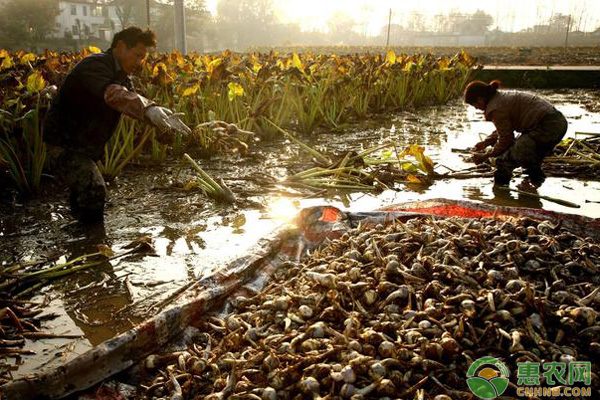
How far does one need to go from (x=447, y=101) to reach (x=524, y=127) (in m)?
7.78

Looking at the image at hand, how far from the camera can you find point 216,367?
2.05 meters

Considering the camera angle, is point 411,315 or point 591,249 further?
point 591,249

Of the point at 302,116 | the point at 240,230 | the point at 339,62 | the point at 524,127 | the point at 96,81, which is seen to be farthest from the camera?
the point at 339,62

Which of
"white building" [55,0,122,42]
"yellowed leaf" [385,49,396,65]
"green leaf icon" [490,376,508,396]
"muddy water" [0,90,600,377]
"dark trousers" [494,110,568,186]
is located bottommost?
"muddy water" [0,90,600,377]

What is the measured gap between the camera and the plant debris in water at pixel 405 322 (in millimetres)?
1833

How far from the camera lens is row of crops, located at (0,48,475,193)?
14.3 ft

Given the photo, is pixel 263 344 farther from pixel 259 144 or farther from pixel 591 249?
pixel 259 144

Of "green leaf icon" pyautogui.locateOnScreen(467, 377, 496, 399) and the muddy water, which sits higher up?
"green leaf icon" pyautogui.locateOnScreen(467, 377, 496, 399)

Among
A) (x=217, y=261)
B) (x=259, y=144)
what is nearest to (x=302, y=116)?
(x=259, y=144)

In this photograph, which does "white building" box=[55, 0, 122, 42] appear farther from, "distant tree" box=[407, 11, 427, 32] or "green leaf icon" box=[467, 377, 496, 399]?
"distant tree" box=[407, 11, 427, 32]

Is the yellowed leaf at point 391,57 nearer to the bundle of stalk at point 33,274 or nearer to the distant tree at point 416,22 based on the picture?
the bundle of stalk at point 33,274

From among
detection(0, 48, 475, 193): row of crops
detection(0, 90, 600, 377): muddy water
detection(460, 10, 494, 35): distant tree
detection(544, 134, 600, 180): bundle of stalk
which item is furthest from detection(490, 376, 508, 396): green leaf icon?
detection(460, 10, 494, 35): distant tree

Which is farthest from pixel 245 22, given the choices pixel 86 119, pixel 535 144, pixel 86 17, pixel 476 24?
pixel 86 119

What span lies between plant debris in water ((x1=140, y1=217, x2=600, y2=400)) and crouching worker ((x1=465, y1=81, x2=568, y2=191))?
214 centimetres
